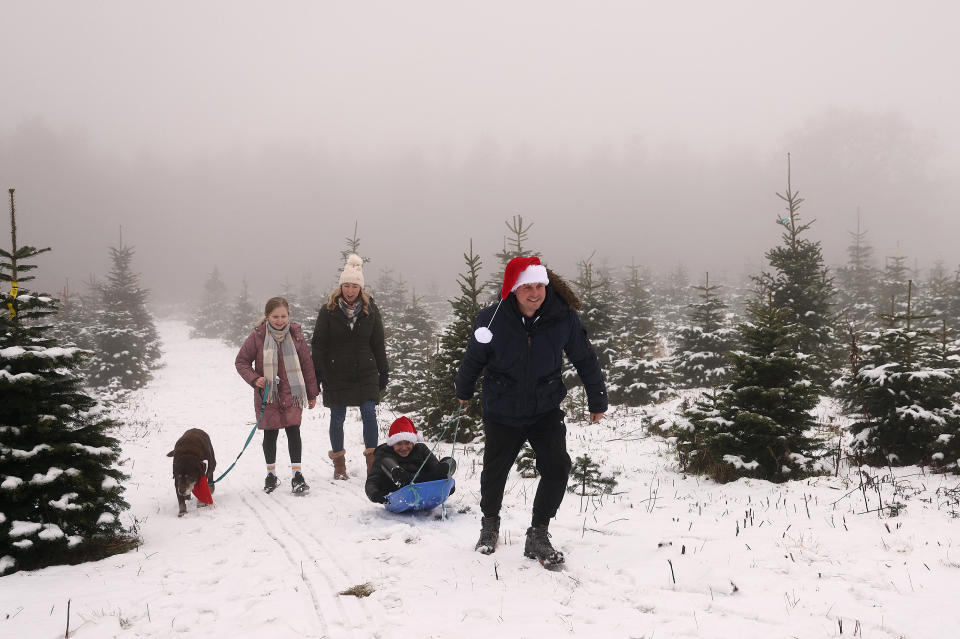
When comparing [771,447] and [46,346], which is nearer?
[46,346]

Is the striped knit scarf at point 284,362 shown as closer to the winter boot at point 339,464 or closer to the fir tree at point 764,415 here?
the winter boot at point 339,464

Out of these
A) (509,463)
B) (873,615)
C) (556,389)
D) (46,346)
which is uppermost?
(46,346)

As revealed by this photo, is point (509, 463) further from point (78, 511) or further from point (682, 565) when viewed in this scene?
point (78, 511)

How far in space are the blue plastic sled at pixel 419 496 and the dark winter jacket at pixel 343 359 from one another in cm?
181

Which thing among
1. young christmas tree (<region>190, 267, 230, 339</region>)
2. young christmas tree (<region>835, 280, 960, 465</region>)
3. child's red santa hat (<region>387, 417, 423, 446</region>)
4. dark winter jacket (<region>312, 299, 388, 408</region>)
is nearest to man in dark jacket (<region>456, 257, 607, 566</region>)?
child's red santa hat (<region>387, 417, 423, 446</region>)

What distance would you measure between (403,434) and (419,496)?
72 cm

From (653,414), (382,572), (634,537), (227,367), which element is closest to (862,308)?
(653,414)

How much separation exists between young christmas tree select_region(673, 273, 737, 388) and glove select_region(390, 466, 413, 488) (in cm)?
1222

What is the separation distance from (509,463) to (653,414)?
7248 mm

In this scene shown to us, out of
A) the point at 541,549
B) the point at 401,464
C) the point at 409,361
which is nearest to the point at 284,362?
the point at 401,464

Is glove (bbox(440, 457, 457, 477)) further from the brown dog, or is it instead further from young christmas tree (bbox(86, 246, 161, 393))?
young christmas tree (bbox(86, 246, 161, 393))

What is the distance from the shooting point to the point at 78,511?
4203 millimetres

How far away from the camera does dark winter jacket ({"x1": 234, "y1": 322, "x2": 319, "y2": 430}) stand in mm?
6328

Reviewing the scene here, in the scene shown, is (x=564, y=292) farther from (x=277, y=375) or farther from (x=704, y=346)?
(x=704, y=346)
